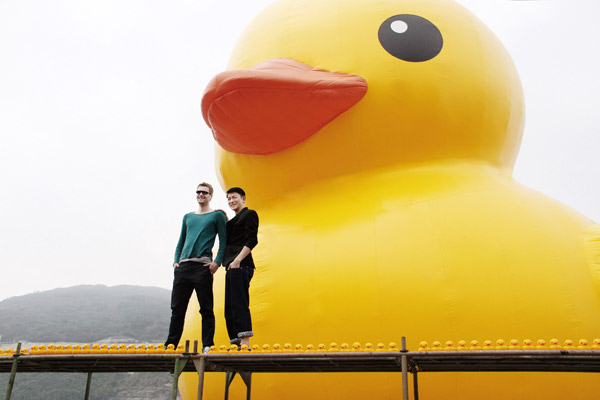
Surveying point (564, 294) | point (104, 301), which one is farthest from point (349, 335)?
point (104, 301)

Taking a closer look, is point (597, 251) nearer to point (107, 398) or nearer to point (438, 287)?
point (438, 287)

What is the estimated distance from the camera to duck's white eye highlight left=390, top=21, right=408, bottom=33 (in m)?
6.73

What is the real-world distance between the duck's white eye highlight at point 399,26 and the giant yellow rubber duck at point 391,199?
0.02 metres

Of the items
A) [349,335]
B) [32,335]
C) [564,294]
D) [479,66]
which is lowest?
[349,335]

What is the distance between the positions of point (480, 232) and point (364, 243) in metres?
1.23

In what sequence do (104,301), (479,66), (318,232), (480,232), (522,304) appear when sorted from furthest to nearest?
1. (104,301)
2. (479,66)
3. (318,232)
4. (480,232)
5. (522,304)

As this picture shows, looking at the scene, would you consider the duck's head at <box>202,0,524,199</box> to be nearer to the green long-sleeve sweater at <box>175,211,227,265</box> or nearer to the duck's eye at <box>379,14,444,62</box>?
the duck's eye at <box>379,14,444,62</box>

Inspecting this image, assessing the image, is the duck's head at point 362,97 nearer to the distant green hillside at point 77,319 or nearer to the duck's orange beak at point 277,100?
the duck's orange beak at point 277,100

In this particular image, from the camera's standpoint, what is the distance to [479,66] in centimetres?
687

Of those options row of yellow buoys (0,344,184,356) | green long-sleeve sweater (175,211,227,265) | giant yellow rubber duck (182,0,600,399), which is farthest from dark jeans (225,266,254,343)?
giant yellow rubber duck (182,0,600,399)

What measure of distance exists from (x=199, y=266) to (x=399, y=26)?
12.8ft

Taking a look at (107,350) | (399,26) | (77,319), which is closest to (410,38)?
(399,26)

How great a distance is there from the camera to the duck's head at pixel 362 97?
6371mm

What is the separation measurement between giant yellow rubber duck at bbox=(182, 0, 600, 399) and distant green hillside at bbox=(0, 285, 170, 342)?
4846 centimetres
